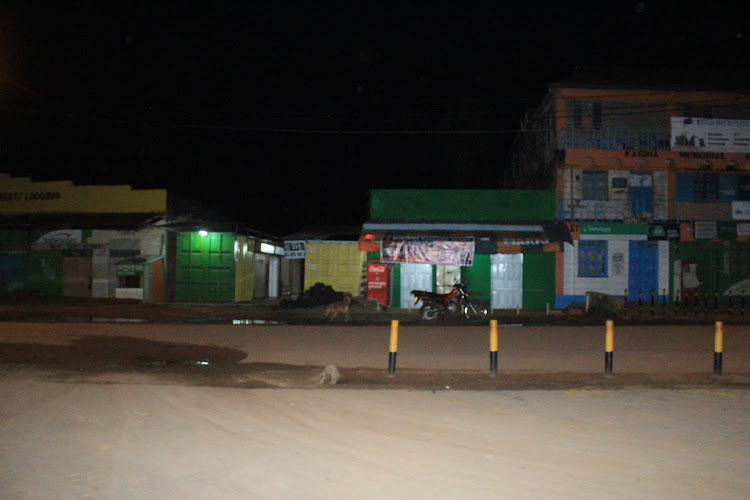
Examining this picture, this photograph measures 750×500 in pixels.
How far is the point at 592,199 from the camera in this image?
2591cm

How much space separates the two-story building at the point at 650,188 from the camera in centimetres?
2586

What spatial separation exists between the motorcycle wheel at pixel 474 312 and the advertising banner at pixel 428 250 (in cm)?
336

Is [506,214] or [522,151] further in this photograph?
[522,151]

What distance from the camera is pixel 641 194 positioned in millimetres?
25953

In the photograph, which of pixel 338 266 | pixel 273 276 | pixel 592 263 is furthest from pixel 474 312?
pixel 273 276

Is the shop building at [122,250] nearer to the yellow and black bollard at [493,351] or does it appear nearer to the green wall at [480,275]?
the green wall at [480,275]

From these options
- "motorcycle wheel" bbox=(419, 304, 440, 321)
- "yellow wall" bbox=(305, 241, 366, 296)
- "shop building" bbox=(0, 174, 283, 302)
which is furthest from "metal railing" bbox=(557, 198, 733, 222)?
"shop building" bbox=(0, 174, 283, 302)

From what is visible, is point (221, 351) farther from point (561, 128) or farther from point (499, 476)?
point (561, 128)

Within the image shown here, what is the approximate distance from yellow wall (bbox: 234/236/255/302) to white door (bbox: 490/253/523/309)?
10761mm

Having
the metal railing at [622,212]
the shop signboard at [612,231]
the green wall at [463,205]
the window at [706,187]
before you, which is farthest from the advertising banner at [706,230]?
the green wall at [463,205]

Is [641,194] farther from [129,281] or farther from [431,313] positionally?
[129,281]

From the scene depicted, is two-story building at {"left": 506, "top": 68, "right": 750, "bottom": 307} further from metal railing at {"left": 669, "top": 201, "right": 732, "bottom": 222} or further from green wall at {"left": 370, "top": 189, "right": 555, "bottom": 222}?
green wall at {"left": 370, "top": 189, "right": 555, "bottom": 222}

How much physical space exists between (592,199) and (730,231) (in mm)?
5997

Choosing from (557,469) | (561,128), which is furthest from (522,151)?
(557,469)
